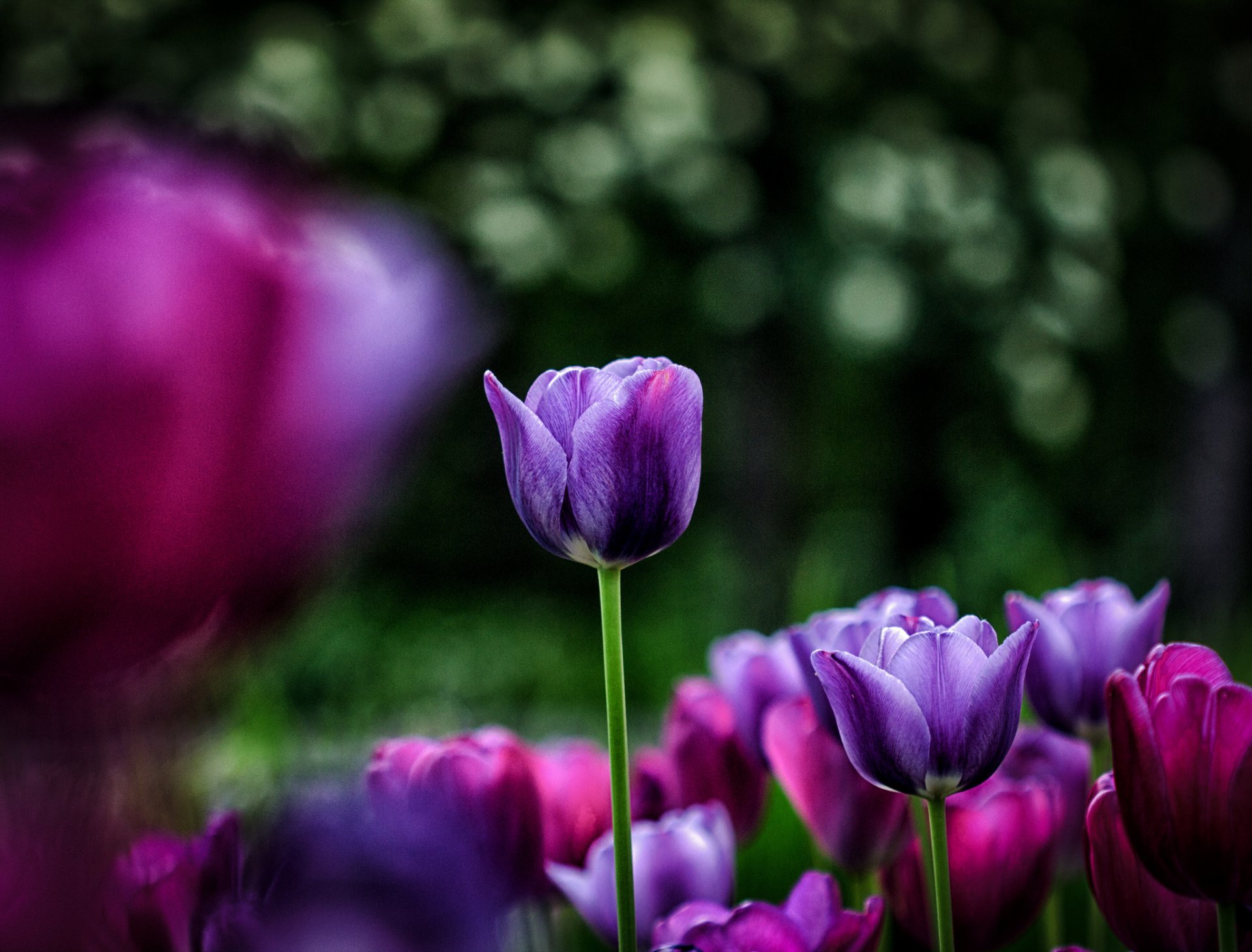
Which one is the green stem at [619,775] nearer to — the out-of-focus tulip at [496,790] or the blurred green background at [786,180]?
the out-of-focus tulip at [496,790]

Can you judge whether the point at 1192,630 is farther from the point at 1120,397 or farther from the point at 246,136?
the point at 1120,397

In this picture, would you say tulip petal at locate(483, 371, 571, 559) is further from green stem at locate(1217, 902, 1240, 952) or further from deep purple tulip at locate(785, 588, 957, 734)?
green stem at locate(1217, 902, 1240, 952)

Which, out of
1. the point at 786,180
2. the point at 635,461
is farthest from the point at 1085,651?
the point at 786,180

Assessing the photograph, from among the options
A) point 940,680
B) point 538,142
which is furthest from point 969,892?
point 538,142

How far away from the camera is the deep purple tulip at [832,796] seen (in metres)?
0.50

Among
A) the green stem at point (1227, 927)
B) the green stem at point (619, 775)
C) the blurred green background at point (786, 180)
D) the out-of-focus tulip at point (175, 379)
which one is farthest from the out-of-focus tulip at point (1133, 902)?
the blurred green background at point (786, 180)

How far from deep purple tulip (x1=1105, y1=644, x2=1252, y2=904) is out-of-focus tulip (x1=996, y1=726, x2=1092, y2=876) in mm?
200

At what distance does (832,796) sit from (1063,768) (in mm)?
135

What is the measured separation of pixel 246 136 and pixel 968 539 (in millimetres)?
6346

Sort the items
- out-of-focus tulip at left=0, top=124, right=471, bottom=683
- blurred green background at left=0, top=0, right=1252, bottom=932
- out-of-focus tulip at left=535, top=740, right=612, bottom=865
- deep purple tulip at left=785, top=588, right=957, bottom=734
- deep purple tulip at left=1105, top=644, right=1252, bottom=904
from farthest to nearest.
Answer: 1. blurred green background at left=0, top=0, right=1252, bottom=932
2. out-of-focus tulip at left=535, top=740, right=612, bottom=865
3. deep purple tulip at left=785, top=588, right=957, bottom=734
4. deep purple tulip at left=1105, top=644, right=1252, bottom=904
5. out-of-focus tulip at left=0, top=124, right=471, bottom=683

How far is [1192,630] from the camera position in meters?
1.72

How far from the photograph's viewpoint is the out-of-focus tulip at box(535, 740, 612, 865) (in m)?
0.56

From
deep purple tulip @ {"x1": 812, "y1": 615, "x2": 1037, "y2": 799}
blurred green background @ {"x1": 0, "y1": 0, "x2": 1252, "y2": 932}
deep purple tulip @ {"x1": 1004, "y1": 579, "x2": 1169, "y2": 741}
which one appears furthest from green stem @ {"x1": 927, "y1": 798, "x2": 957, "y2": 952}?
blurred green background @ {"x1": 0, "y1": 0, "x2": 1252, "y2": 932}

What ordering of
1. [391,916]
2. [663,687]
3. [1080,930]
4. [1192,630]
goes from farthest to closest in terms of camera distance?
[663,687], [1192,630], [1080,930], [391,916]
